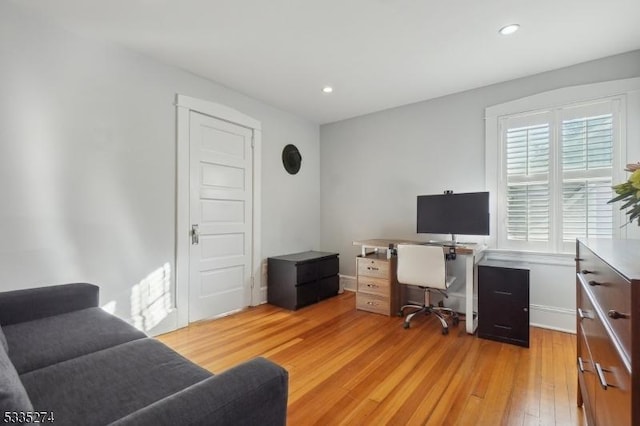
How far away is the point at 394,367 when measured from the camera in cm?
225

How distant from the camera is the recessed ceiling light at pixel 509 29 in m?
2.27

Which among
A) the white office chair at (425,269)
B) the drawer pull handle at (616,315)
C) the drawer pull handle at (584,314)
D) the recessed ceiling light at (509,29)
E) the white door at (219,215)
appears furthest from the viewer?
the white door at (219,215)

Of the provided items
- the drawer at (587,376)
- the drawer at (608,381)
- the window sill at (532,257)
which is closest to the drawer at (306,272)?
the window sill at (532,257)

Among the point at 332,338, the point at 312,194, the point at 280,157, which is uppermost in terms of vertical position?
the point at 280,157

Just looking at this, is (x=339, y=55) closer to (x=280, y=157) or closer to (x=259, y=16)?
(x=259, y=16)

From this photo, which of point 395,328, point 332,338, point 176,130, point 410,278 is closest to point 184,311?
point 332,338

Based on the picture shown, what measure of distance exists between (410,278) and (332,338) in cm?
101

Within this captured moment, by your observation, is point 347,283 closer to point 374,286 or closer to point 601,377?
point 374,286

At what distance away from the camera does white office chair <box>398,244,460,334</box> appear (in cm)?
288

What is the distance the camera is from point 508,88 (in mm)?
3227

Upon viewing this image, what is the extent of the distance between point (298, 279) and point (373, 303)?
3.09 ft

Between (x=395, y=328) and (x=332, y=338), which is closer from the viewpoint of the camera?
(x=332, y=338)

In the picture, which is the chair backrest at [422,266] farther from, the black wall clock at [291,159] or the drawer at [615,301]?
the black wall clock at [291,159]

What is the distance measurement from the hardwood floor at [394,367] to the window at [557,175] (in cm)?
103
